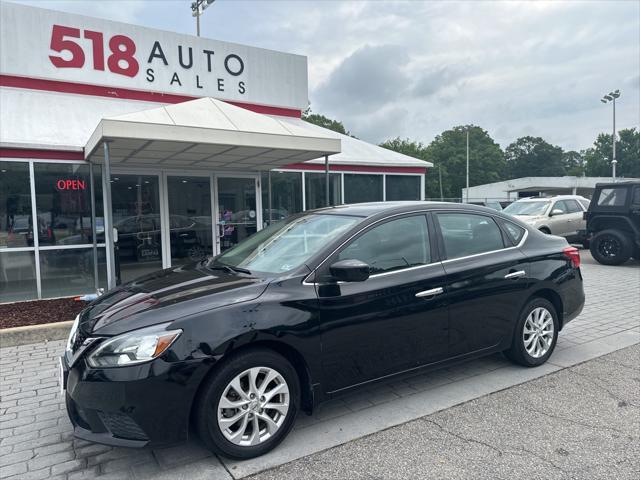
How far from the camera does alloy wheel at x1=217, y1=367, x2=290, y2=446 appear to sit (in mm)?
2922

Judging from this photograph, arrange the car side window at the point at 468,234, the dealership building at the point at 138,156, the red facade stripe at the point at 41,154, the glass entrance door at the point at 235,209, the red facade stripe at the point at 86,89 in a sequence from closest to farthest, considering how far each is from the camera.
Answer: the car side window at the point at 468,234 < the dealership building at the point at 138,156 < the red facade stripe at the point at 41,154 < the red facade stripe at the point at 86,89 < the glass entrance door at the point at 235,209

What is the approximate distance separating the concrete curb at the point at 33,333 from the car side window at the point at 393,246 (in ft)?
13.9

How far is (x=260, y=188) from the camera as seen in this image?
10.4m

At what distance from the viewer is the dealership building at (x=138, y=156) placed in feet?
24.1

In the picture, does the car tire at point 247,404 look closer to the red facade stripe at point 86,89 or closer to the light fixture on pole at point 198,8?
the red facade stripe at point 86,89

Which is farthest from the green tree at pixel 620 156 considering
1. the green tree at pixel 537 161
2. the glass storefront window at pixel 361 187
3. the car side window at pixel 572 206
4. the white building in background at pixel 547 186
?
the glass storefront window at pixel 361 187

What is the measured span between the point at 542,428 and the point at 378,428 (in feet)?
3.86

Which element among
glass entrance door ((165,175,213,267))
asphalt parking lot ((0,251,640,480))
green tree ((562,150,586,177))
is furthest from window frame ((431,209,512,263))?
green tree ((562,150,586,177))

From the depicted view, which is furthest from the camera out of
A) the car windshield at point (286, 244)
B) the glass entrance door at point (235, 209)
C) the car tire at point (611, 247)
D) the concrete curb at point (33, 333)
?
the car tire at point (611, 247)

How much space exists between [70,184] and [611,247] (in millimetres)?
11862

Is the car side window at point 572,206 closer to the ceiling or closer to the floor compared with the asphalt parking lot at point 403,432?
closer to the ceiling

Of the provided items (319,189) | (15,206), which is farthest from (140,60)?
(319,189)

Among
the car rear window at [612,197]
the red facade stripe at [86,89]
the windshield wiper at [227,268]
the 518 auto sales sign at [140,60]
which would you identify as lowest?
the windshield wiper at [227,268]

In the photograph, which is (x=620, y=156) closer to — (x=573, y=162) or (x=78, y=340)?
(x=573, y=162)
